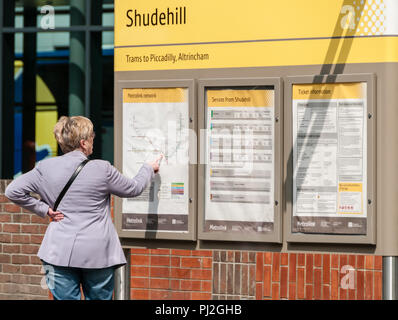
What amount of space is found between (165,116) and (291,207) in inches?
40.0

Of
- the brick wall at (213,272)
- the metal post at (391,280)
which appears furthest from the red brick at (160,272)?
the metal post at (391,280)

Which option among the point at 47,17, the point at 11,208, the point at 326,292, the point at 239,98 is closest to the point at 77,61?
the point at 47,17

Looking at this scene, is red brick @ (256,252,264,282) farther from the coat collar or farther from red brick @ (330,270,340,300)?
the coat collar

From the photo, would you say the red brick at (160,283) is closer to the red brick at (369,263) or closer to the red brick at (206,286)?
the red brick at (206,286)

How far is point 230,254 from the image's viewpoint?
7.07 meters

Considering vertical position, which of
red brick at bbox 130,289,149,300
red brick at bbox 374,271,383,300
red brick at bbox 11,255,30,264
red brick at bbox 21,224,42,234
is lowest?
red brick at bbox 130,289,149,300

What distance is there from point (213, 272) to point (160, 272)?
20.4 inches

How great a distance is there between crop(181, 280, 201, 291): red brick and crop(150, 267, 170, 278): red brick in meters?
0.18

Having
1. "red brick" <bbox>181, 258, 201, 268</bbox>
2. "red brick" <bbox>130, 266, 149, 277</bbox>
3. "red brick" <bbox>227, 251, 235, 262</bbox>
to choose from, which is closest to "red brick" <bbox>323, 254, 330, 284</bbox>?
"red brick" <bbox>227, 251, 235, 262</bbox>

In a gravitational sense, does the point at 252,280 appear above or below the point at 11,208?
below

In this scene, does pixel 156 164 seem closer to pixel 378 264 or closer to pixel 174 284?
pixel 174 284

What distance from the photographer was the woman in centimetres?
427

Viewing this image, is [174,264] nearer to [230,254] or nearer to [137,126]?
[230,254]

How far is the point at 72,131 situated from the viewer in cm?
439
